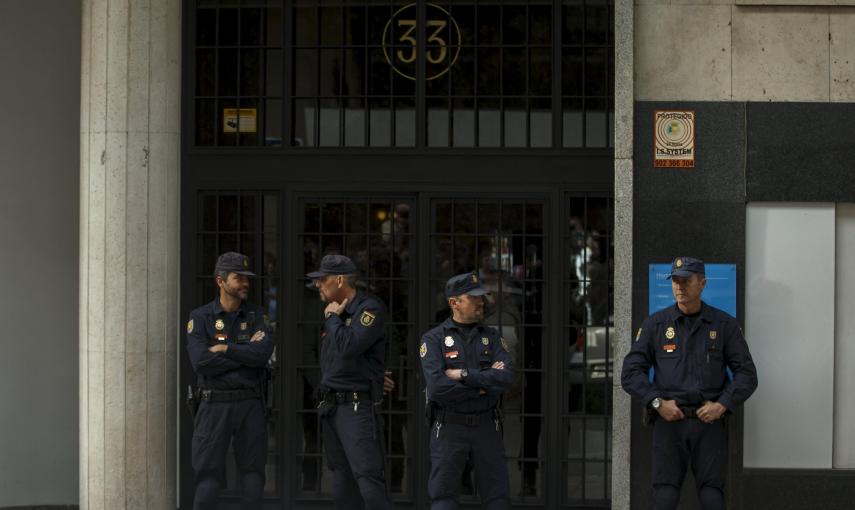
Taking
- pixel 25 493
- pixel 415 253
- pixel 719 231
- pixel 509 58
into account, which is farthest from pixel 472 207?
pixel 25 493

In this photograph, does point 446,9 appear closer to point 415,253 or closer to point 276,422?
point 415,253

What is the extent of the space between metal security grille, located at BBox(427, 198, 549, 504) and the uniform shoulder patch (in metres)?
1.43

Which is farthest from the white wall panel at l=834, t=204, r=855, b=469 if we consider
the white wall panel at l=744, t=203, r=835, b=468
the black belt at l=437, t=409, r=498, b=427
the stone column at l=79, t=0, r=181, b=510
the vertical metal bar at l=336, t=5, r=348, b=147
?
the stone column at l=79, t=0, r=181, b=510

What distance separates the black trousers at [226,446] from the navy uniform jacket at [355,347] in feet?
2.06

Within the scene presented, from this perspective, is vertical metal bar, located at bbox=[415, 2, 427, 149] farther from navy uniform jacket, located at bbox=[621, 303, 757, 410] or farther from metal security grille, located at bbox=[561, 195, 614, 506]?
navy uniform jacket, located at bbox=[621, 303, 757, 410]

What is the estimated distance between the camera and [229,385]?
29.3ft

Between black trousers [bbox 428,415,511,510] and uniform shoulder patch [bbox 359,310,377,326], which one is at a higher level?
uniform shoulder patch [bbox 359,310,377,326]

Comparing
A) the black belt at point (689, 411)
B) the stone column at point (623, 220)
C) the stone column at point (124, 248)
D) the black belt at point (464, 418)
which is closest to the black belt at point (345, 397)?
the black belt at point (464, 418)

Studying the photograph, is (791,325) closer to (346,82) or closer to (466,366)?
(466,366)

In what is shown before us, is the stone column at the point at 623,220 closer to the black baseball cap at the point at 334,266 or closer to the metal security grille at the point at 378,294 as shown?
the metal security grille at the point at 378,294

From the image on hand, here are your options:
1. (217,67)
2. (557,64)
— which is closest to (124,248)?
(217,67)

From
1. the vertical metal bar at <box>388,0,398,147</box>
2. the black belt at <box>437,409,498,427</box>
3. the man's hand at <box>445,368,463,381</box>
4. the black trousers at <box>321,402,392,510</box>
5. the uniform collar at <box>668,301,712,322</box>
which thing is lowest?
the black trousers at <box>321,402,392,510</box>

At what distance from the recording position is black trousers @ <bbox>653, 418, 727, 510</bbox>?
8375 mm

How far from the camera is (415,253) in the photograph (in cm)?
998
